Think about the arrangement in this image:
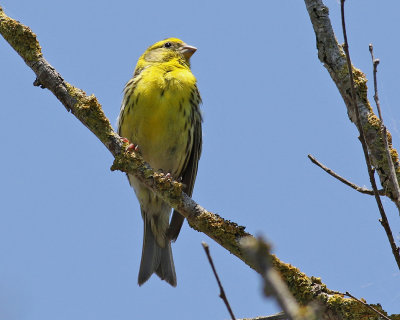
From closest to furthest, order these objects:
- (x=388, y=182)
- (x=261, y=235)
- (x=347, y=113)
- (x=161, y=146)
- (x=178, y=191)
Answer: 1. (x=261, y=235)
2. (x=388, y=182)
3. (x=347, y=113)
4. (x=178, y=191)
5. (x=161, y=146)

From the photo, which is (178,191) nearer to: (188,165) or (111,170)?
(111,170)

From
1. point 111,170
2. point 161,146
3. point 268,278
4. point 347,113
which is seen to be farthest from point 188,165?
point 268,278

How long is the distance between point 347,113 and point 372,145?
0.77 feet

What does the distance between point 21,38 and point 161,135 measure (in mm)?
1693

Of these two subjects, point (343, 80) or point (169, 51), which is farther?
point (169, 51)

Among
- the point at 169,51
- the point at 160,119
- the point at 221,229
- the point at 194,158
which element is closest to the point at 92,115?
the point at 221,229

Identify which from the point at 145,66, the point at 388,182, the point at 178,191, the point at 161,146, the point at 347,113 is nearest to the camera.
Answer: the point at 388,182

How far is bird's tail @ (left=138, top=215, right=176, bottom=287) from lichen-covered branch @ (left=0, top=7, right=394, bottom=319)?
5.55ft

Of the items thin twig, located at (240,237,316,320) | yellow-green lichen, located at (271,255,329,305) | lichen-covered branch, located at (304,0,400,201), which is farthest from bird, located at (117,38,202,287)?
thin twig, located at (240,237,316,320)

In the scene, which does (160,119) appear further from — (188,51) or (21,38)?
(21,38)

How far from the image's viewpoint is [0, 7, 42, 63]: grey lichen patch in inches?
161

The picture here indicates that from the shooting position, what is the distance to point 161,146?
5559 mm

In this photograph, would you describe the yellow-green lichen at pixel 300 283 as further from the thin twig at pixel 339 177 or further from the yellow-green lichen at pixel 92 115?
the yellow-green lichen at pixel 92 115

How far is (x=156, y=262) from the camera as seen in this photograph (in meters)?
5.54
